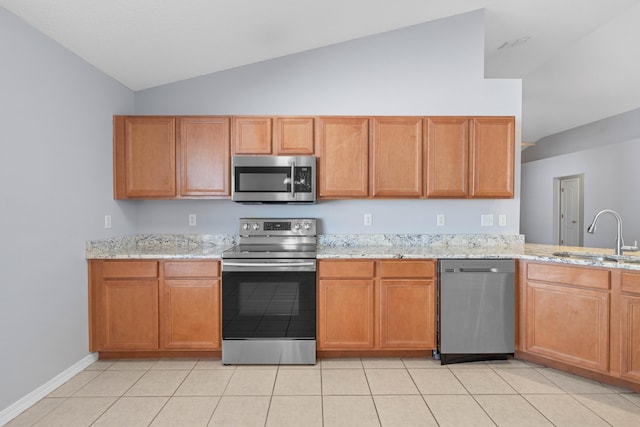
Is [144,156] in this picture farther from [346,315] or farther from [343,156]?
[346,315]

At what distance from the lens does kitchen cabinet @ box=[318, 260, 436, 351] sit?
2857 mm

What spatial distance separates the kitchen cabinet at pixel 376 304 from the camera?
286 cm

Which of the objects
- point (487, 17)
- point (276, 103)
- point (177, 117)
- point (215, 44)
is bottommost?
point (177, 117)

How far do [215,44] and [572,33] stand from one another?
3.92m

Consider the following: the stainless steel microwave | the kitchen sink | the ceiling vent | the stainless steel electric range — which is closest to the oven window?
the stainless steel electric range

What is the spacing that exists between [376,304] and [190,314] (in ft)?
5.13

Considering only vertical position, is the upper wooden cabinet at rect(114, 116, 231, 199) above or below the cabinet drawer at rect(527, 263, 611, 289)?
above

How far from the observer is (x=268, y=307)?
2.81 m

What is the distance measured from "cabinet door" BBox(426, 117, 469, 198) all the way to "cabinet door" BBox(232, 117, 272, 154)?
1.50 meters

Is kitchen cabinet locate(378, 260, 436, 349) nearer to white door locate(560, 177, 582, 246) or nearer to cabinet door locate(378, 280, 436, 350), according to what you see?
cabinet door locate(378, 280, 436, 350)

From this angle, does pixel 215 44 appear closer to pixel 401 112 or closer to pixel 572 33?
pixel 401 112

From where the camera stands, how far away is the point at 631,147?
18.6 ft

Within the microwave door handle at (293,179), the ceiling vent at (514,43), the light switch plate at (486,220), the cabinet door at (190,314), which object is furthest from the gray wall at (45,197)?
the ceiling vent at (514,43)

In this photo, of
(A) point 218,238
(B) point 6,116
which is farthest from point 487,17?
(B) point 6,116
